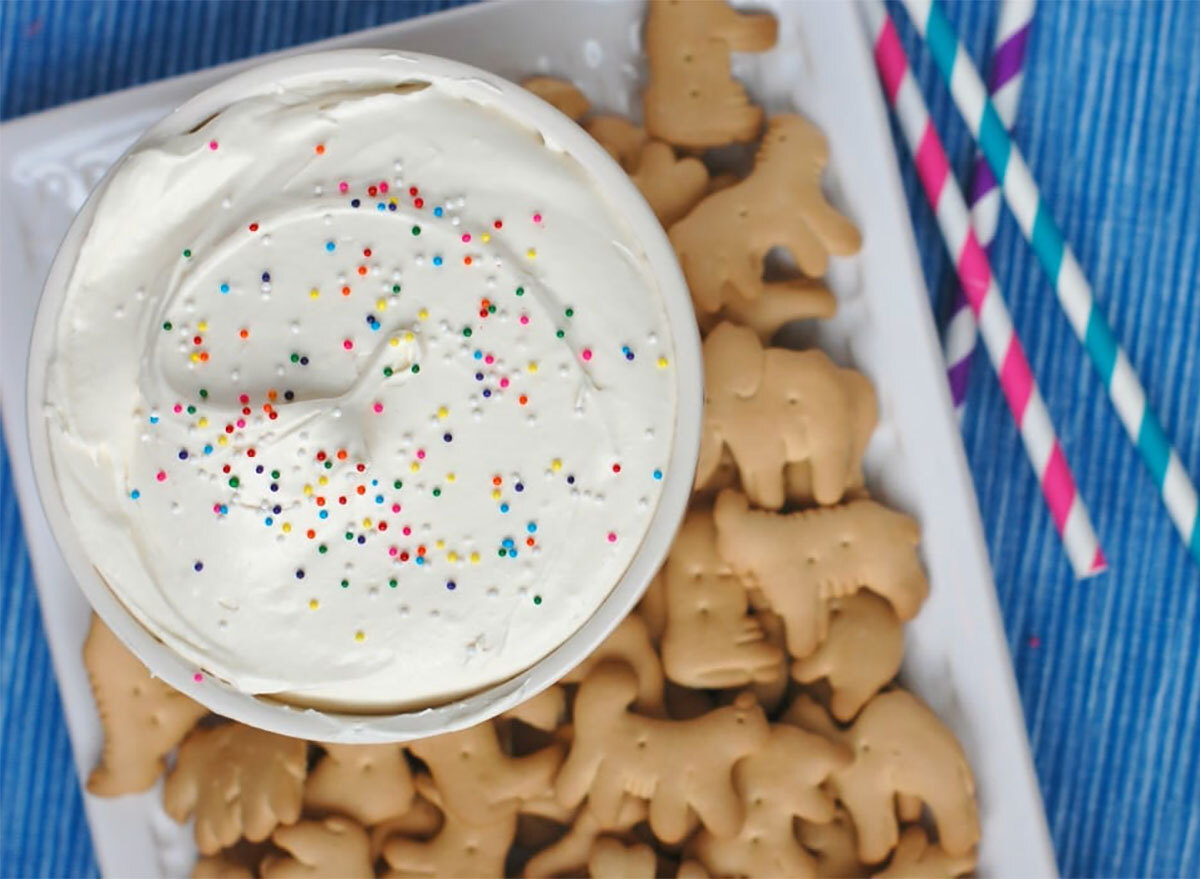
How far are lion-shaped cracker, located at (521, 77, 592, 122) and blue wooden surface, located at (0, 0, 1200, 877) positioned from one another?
0.23 m

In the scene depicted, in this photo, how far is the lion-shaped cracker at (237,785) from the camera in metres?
1.04

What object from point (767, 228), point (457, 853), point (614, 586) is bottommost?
point (457, 853)

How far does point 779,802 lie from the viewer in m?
1.05

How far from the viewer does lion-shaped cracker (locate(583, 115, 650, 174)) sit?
1082 mm

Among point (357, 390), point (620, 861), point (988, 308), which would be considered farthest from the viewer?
point (988, 308)

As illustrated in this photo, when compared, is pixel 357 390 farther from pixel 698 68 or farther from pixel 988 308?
pixel 988 308

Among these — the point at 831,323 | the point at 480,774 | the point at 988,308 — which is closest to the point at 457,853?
the point at 480,774

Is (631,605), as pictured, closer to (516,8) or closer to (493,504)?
(493,504)

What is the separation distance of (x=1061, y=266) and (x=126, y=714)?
880 millimetres

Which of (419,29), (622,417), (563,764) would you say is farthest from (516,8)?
(563,764)

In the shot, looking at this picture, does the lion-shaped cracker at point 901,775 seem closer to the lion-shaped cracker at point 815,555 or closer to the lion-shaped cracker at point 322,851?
the lion-shaped cracker at point 815,555

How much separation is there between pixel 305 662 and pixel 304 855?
25cm

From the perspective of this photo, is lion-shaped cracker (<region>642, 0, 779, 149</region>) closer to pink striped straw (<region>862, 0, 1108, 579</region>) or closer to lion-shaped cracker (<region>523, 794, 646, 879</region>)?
pink striped straw (<region>862, 0, 1108, 579</region>)

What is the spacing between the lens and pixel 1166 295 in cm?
121
